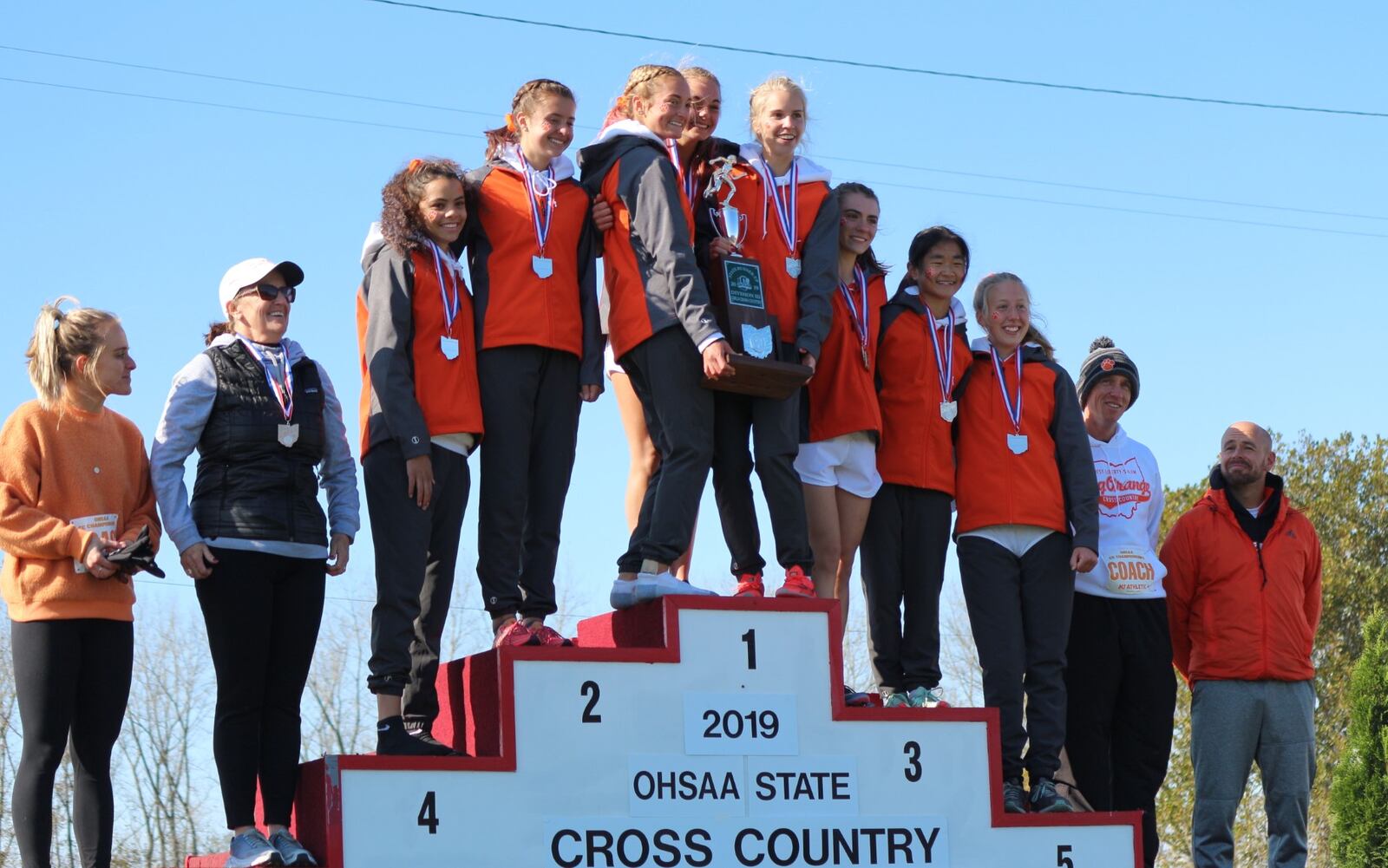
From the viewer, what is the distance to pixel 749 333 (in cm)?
621

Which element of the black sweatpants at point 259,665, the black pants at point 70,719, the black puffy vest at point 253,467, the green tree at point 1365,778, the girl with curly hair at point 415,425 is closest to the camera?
the black pants at point 70,719

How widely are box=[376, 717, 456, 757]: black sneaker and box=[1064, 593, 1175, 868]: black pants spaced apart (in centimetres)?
281

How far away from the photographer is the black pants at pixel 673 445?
20.1ft

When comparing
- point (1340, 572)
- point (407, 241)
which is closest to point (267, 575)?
point (407, 241)

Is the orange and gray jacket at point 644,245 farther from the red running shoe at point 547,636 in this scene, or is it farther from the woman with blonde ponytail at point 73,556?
the woman with blonde ponytail at point 73,556

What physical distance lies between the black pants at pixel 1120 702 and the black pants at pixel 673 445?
197 cm

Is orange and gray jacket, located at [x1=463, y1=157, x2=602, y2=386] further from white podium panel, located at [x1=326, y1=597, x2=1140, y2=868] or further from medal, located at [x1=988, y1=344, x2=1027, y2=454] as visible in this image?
medal, located at [x1=988, y1=344, x2=1027, y2=454]

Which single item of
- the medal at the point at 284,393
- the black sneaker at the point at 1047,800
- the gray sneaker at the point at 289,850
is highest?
the medal at the point at 284,393

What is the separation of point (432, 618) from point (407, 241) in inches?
52.8

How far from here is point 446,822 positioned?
557cm

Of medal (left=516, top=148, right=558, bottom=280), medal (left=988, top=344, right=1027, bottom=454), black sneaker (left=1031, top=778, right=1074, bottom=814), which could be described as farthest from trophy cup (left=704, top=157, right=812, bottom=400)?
black sneaker (left=1031, top=778, right=1074, bottom=814)

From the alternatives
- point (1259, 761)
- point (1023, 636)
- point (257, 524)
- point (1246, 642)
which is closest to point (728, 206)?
point (1023, 636)

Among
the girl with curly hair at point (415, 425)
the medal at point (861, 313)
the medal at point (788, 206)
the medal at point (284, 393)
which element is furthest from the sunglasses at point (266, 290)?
the medal at point (861, 313)

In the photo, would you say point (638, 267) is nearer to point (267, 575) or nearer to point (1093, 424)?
point (267, 575)
